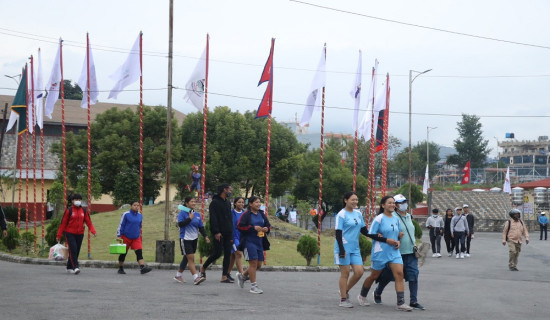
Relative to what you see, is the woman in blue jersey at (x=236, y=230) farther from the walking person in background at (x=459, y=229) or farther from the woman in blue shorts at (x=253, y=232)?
the walking person in background at (x=459, y=229)

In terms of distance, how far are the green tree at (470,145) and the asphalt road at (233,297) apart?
334 ft

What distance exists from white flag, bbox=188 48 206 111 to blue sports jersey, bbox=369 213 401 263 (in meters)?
10.9

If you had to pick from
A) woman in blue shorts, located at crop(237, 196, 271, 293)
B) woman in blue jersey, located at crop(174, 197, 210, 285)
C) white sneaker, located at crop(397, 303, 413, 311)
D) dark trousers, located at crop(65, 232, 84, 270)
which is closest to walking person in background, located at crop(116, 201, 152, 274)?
dark trousers, located at crop(65, 232, 84, 270)

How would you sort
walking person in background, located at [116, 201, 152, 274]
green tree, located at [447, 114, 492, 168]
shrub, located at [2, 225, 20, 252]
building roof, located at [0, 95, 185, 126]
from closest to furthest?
walking person in background, located at [116, 201, 152, 274], shrub, located at [2, 225, 20, 252], building roof, located at [0, 95, 185, 126], green tree, located at [447, 114, 492, 168]

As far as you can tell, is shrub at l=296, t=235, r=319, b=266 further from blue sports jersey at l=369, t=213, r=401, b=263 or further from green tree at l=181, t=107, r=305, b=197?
green tree at l=181, t=107, r=305, b=197

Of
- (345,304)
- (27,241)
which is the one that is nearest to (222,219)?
(345,304)

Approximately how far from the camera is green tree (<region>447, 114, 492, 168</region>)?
118m

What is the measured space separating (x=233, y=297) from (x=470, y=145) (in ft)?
361

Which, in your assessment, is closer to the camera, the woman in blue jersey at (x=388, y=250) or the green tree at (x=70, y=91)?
the woman in blue jersey at (x=388, y=250)

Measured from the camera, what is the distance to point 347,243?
1173cm

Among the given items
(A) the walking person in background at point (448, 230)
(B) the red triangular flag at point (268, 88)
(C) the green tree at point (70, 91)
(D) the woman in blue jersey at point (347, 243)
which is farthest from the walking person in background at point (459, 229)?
(C) the green tree at point (70, 91)

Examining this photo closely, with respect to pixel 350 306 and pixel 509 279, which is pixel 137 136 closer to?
pixel 509 279

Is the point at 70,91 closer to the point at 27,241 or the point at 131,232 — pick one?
the point at 27,241

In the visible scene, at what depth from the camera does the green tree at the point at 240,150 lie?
2270 inches
